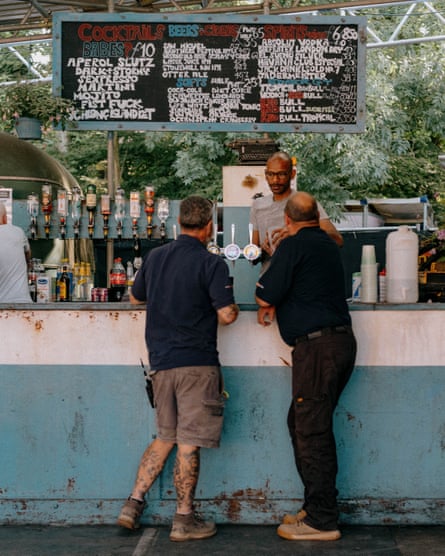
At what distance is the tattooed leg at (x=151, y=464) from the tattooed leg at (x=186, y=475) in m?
0.09

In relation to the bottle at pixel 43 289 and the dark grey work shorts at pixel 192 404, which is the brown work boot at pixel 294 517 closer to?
the dark grey work shorts at pixel 192 404

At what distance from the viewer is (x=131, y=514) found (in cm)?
471

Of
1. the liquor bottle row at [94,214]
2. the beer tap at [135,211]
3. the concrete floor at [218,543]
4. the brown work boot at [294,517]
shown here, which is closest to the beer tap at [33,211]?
the liquor bottle row at [94,214]

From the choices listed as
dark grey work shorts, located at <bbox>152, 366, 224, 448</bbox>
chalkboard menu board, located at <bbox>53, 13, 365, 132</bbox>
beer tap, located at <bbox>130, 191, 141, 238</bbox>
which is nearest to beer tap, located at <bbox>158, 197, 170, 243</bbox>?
beer tap, located at <bbox>130, 191, 141, 238</bbox>

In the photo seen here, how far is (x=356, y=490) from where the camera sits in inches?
194

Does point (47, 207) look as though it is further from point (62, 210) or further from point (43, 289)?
point (43, 289)

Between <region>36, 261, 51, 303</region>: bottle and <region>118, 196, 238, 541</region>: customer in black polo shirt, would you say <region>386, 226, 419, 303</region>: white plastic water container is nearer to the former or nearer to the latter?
<region>118, 196, 238, 541</region>: customer in black polo shirt

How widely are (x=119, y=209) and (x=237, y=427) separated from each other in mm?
2020

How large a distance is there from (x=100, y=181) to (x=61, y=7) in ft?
24.1

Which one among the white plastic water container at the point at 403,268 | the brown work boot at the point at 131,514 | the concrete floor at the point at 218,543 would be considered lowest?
the concrete floor at the point at 218,543

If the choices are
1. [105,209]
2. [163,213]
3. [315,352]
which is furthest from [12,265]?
[315,352]

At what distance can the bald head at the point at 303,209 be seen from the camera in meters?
4.71

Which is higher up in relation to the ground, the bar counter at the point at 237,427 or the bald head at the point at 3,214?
the bald head at the point at 3,214

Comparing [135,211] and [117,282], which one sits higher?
[135,211]
